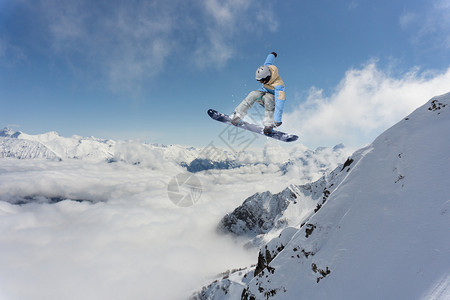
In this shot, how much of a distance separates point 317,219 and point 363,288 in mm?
5791

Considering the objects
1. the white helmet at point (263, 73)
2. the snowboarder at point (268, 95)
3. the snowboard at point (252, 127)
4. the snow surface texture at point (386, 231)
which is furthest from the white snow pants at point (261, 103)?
the snow surface texture at point (386, 231)

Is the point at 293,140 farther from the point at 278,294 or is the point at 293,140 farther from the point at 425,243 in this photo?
the point at 278,294

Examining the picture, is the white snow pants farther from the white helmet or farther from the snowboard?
the snowboard

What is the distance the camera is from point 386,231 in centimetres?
830

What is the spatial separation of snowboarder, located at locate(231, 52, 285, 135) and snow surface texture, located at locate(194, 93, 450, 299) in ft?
22.4

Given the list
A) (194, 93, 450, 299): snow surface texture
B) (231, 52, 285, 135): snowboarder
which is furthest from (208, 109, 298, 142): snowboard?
(194, 93, 450, 299): snow surface texture

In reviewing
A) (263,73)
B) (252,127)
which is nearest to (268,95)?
(263,73)

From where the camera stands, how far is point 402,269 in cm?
650

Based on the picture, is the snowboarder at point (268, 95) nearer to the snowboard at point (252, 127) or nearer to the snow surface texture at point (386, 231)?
the snowboard at point (252, 127)

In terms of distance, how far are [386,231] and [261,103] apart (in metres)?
8.75

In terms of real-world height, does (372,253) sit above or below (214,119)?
below

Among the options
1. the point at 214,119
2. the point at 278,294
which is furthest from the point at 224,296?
the point at 214,119

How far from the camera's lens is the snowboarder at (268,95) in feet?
30.6

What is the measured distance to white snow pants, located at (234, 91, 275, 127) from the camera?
1054 centimetres
